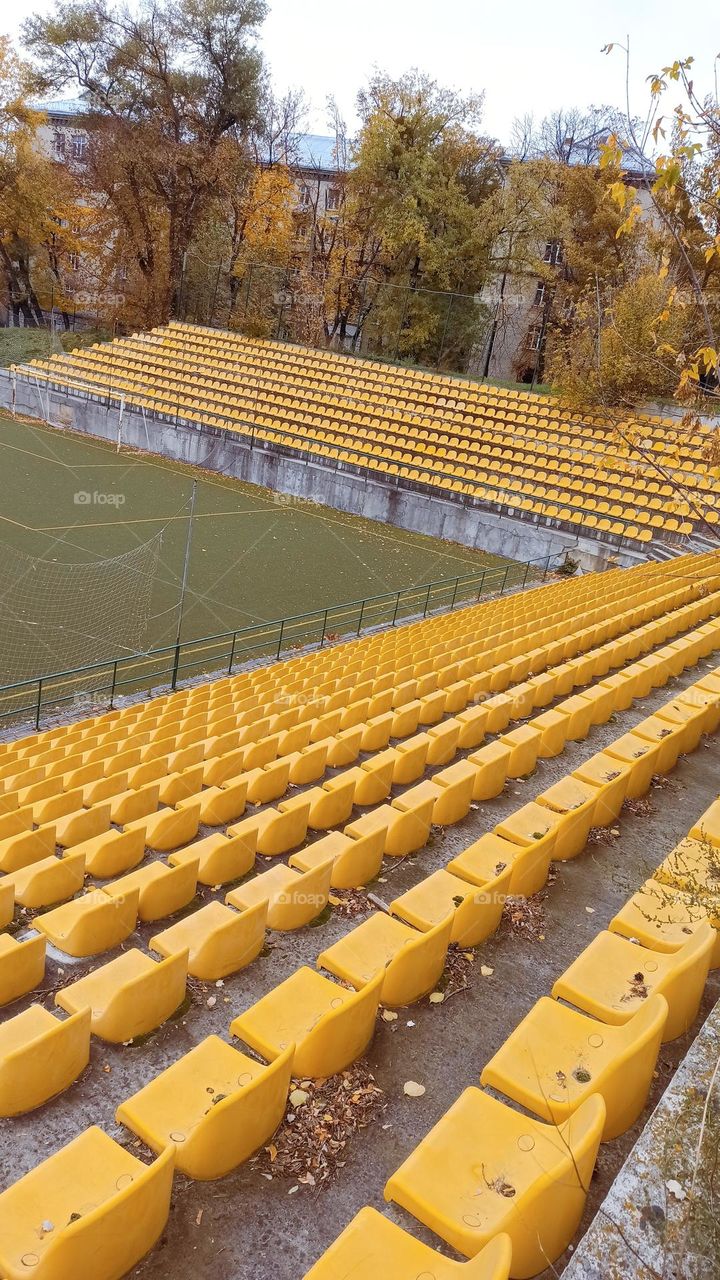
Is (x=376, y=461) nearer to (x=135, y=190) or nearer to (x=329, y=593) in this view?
(x=329, y=593)

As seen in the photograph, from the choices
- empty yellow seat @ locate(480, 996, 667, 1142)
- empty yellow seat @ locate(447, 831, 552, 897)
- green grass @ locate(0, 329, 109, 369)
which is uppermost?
green grass @ locate(0, 329, 109, 369)

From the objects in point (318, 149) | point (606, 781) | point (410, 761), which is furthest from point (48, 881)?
point (318, 149)

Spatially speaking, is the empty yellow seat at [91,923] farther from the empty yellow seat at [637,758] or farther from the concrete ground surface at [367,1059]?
the empty yellow seat at [637,758]

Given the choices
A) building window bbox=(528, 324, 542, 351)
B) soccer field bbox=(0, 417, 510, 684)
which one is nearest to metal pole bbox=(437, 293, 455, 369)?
building window bbox=(528, 324, 542, 351)

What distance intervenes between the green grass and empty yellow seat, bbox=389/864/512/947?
121ft

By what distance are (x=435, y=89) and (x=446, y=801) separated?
3790 cm

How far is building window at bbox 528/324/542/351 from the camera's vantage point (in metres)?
35.7

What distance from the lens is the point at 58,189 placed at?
128 ft

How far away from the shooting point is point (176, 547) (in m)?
18.2

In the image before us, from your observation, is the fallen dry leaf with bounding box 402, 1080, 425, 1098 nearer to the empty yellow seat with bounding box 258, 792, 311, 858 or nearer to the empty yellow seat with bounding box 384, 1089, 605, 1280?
the empty yellow seat with bounding box 384, 1089, 605, 1280

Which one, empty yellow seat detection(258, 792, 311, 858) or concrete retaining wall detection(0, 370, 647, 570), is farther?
concrete retaining wall detection(0, 370, 647, 570)

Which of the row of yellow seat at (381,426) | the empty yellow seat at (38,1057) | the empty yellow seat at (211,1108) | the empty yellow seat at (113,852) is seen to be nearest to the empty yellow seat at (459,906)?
the empty yellow seat at (211,1108)

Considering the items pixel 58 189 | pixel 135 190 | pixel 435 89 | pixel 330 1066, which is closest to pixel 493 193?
pixel 435 89

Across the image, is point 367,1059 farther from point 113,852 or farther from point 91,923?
point 113,852
